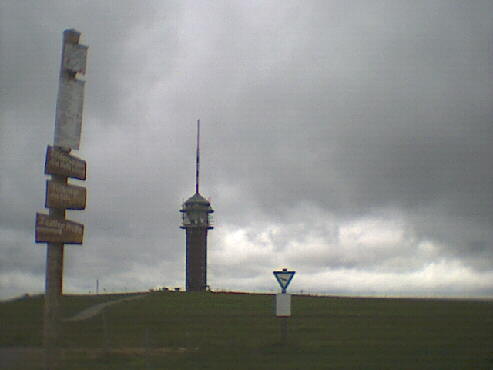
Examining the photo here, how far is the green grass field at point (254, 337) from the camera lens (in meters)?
20.2

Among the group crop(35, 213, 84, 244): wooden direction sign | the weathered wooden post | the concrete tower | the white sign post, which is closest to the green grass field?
the white sign post

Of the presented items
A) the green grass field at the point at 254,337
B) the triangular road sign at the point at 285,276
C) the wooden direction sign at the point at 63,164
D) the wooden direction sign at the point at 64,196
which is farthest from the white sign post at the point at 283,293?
the wooden direction sign at the point at 63,164

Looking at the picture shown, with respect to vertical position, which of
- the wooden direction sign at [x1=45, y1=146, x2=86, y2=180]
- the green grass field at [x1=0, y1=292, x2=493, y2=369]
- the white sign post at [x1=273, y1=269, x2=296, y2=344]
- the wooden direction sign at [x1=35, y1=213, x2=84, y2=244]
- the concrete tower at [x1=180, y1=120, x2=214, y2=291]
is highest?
the concrete tower at [x1=180, y1=120, x2=214, y2=291]

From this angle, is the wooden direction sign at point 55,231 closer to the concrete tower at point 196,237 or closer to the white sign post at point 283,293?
Answer: the white sign post at point 283,293

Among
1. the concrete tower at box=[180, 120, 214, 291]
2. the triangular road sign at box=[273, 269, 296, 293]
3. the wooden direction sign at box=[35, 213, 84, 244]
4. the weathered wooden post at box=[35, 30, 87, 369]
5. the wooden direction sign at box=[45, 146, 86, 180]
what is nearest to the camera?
the wooden direction sign at box=[35, 213, 84, 244]

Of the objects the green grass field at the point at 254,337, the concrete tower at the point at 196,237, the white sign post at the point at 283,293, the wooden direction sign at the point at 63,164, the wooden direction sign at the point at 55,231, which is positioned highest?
the concrete tower at the point at 196,237

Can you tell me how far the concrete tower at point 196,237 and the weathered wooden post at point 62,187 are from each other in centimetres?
5943

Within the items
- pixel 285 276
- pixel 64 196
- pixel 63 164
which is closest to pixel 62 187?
pixel 64 196

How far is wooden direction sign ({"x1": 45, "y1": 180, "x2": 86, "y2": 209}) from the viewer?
14102 millimetres

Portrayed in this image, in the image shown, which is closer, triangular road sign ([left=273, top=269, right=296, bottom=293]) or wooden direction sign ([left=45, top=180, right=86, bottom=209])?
wooden direction sign ([left=45, top=180, right=86, bottom=209])

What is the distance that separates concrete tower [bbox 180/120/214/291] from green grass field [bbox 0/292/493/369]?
3029 cm

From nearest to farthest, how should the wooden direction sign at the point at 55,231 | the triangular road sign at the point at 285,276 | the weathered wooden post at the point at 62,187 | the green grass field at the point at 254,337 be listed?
the wooden direction sign at the point at 55,231
the weathered wooden post at the point at 62,187
the green grass field at the point at 254,337
the triangular road sign at the point at 285,276

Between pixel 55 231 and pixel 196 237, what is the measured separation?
6157cm

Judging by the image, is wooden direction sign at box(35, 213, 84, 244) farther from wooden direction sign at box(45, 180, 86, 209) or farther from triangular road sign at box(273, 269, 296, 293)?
triangular road sign at box(273, 269, 296, 293)
